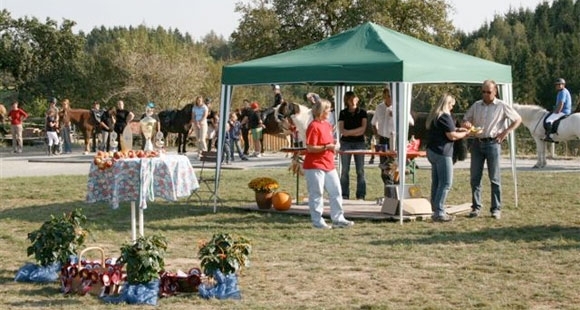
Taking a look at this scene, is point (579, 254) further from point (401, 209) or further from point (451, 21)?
point (451, 21)

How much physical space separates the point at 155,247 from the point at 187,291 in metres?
0.54

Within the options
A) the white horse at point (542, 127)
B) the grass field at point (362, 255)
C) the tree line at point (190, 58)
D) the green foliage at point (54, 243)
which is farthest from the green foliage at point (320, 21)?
the green foliage at point (54, 243)

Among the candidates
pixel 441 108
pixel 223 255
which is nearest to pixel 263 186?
pixel 441 108

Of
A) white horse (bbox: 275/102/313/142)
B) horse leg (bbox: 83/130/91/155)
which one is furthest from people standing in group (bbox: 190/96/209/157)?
horse leg (bbox: 83/130/91/155)

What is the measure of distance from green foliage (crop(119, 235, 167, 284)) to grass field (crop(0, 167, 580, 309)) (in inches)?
9.9

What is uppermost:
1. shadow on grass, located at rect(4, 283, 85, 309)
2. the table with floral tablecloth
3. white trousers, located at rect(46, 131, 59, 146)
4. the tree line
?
the tree line

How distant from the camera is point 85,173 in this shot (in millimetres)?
20312

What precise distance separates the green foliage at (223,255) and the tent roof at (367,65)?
4.60 meters


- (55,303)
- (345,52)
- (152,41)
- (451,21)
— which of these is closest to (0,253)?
(55,303)

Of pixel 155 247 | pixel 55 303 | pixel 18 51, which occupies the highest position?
pixel 18 51

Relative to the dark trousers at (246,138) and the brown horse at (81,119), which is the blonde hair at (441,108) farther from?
the brown horse at (81,119)

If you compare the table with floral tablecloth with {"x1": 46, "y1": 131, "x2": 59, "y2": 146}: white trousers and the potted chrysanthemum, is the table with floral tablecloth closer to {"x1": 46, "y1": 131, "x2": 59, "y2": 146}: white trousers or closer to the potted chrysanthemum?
the potted chrysanthemum

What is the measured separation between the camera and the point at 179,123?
90.9ft

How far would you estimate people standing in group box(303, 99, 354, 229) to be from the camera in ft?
35.8
